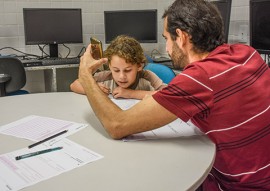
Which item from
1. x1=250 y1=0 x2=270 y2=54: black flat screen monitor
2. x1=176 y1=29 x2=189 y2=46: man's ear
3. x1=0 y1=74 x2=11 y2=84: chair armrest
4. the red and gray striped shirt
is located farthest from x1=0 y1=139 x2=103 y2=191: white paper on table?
x1=0 y1=74 x2=11 y2=84: chair armrest

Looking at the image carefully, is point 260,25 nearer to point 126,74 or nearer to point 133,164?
point 126,74

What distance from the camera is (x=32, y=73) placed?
377 cm

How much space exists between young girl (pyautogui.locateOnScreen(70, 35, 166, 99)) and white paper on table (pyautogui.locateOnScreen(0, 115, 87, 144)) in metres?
0.43

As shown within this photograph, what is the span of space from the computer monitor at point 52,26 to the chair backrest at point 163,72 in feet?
5.42

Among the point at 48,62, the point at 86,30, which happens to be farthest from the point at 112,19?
the point at 48,62

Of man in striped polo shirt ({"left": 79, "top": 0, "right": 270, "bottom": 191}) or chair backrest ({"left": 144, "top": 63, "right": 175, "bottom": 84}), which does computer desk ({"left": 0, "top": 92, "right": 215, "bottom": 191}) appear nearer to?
man in striped polo shirt ({"left": 79, "top": 0, "right": 270, "bottom": 191})

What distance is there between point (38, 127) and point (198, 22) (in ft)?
2.34

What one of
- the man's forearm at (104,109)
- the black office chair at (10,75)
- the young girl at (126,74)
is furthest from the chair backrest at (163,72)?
the black office chair at (10,75)

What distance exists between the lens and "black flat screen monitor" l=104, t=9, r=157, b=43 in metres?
3.62

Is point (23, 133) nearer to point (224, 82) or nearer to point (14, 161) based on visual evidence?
point (14, 161)

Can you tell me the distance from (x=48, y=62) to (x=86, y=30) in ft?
2.99

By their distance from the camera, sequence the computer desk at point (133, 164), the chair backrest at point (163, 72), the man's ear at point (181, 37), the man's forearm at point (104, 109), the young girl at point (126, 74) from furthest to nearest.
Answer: the chair backrest at point (163, 72) → the young girl at point (126, 74) → the man's ear at point (181, 37) → the man's forearm at point (104, 109) → the computer desk at point (133, 164)

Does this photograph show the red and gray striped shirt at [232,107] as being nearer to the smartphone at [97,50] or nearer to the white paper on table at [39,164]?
the white paper on table at [39,164]

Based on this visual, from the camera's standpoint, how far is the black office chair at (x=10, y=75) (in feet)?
8.95
